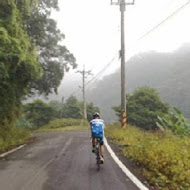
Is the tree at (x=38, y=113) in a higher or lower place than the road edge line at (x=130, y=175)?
higher

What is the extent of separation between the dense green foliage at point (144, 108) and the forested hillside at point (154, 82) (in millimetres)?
43977

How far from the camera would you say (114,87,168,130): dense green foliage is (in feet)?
173

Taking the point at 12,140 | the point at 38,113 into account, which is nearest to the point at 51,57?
the point at 12,140

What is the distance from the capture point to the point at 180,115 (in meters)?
20.3

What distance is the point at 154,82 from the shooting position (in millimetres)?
153500

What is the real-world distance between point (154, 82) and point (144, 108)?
101 meters

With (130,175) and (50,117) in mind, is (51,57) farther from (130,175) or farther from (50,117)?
(50,117)

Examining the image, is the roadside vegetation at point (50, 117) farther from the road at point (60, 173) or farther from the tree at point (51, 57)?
the road at point (60, 173)

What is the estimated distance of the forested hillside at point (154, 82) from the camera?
116812 millimetres

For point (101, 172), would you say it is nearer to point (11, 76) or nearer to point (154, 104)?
point (11, 76)

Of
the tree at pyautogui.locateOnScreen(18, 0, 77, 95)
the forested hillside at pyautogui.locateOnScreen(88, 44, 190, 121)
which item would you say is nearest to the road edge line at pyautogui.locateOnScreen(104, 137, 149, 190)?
the tree at pyautogui.locateOnScreen(18, 0, 77, 95)

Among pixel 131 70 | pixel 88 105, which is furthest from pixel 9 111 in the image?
pixel 131 70

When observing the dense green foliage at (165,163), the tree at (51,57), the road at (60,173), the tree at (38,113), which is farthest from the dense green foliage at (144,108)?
the dense green foliage at (165,163)

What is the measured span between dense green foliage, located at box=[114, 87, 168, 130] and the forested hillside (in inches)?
1731
